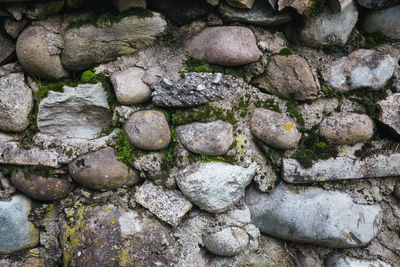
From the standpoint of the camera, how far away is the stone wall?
1.84 metres

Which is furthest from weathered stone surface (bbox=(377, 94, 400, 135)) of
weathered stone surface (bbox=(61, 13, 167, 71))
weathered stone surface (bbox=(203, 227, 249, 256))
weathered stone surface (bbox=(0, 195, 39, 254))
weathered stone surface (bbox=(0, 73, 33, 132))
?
weathered stone surface (bbox=(0, 195, 39, 254))

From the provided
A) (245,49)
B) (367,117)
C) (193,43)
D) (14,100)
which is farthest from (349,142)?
(14,100)

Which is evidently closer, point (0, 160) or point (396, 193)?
point (0, 160)

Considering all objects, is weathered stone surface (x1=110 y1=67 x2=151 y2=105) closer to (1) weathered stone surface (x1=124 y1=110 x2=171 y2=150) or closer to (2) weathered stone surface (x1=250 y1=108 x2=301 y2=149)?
(1) weathered stone surface (x1=124 y1=110 x2=171 y2=150)

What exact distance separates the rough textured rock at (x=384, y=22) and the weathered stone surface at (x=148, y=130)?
1.43 m

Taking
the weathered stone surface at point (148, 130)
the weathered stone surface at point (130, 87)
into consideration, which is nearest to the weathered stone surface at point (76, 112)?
the weathered stone surface at point (130, 87)

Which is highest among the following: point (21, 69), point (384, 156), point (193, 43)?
point (193, 43)

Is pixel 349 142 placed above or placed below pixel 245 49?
below

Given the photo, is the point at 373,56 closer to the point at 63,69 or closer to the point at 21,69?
the point at 63,69

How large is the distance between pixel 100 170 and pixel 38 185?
391 mm

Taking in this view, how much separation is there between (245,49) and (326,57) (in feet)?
1.84

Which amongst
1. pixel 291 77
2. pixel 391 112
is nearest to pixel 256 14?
pixel 291 77

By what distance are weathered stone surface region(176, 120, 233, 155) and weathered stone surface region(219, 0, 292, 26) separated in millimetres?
658

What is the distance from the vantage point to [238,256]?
1982 millimetres
